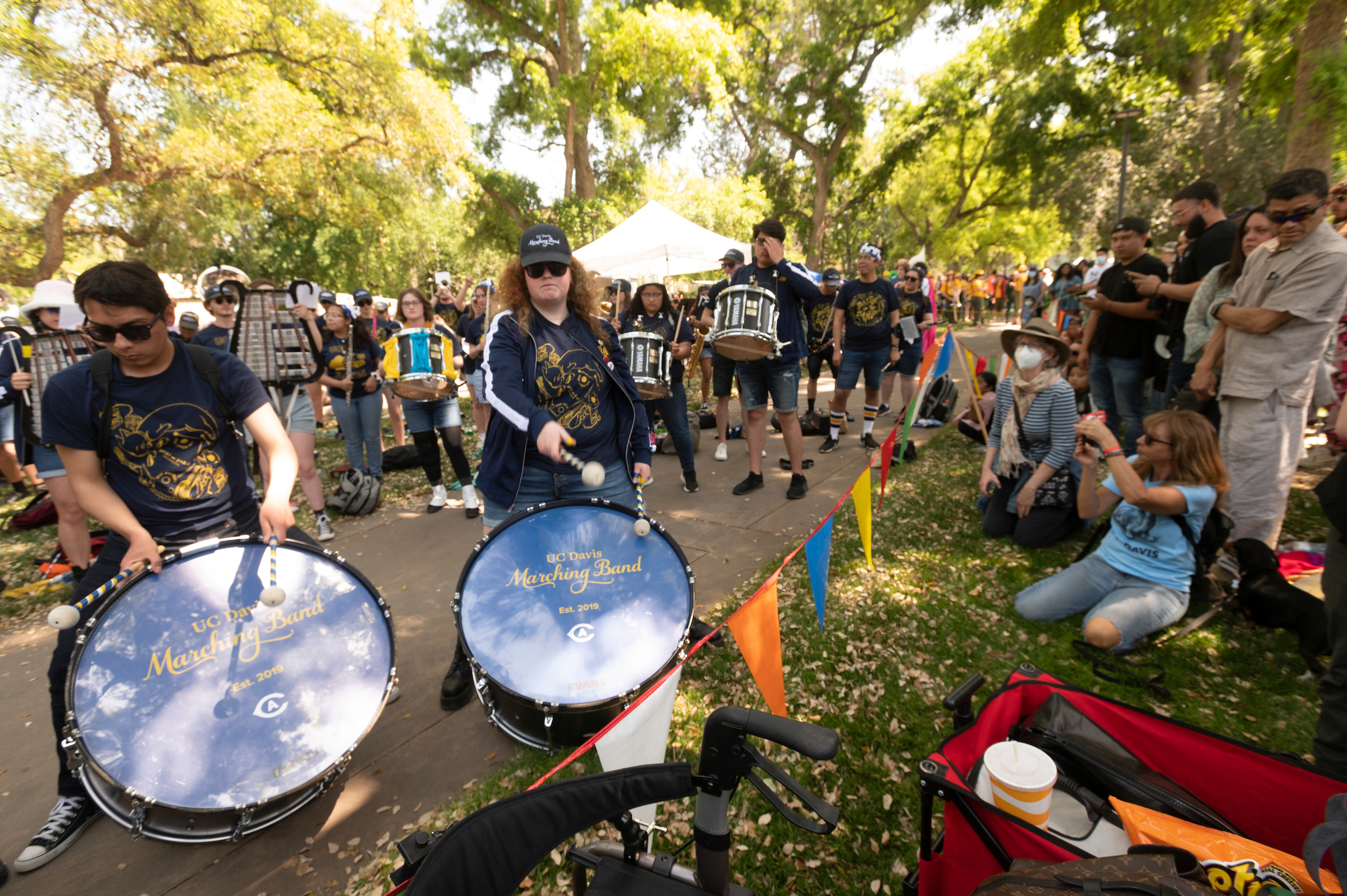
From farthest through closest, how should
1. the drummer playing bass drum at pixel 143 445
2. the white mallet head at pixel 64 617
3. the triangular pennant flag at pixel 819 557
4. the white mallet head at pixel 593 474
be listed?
the triangular pennant flag at pixel 819 557 < the white mallet head at pixel 593 474 < the drummer playing bass drum at pixel 143 445 < the white mallet head at pixel 64 617

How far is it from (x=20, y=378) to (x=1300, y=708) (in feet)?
30.2

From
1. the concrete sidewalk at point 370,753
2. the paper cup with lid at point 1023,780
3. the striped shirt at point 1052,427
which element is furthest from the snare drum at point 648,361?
the paper cup with lid at point 1023,780

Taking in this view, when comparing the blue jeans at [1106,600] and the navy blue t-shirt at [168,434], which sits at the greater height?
the navy blue t-shirt at [168,434]

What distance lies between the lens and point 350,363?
5.83 meters

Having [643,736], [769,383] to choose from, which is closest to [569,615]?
[643,736]

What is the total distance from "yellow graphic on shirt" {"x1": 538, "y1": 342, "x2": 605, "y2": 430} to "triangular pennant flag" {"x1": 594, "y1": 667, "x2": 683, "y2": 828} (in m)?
1.46

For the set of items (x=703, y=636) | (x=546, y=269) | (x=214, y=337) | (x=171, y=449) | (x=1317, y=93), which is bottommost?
(x=703, y=636)

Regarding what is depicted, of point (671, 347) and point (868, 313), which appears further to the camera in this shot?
point (868, 313)

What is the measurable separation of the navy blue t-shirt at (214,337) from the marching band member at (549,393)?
13.1 ft

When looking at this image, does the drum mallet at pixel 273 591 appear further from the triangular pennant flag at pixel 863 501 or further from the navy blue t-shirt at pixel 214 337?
the navy blue t-shirt at pixel 214 337

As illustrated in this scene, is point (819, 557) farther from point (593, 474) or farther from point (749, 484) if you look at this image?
point (749, 484)

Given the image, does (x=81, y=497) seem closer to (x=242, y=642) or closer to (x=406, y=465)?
(x=242, y=642)

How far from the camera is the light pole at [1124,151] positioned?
1557 centimetres

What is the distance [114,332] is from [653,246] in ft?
29.2
